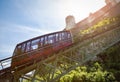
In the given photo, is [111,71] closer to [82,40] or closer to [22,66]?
[82,40]

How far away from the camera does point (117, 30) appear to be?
1680 cm

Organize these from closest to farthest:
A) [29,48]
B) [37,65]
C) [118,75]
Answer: [37,65]
[29,48]
[118,75]

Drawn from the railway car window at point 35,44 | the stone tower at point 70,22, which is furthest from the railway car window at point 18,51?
the stone tower at point 70,22

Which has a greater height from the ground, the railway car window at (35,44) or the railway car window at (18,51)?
the railway car window at (35,44)

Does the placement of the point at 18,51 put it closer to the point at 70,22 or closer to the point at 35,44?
the point at 35,44

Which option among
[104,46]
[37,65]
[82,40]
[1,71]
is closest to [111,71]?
[104,46]

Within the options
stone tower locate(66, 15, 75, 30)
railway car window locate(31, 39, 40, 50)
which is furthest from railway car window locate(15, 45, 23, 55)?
stone tower locate(66, 15, 75, 30)

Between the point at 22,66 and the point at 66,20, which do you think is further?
the point at 66,20

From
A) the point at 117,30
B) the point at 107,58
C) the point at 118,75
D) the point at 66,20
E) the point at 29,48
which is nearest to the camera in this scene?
Result: the point at 29,48

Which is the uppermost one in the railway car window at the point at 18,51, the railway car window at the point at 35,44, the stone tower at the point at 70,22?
the stone tower at the point at 70,22

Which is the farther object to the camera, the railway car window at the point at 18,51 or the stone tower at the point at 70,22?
the stone tower at the point at 70,22

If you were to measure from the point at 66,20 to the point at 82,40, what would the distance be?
104 ft

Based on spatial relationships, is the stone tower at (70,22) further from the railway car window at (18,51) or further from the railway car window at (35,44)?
the railway car window at (18,51)

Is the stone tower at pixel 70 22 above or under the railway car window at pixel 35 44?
above
